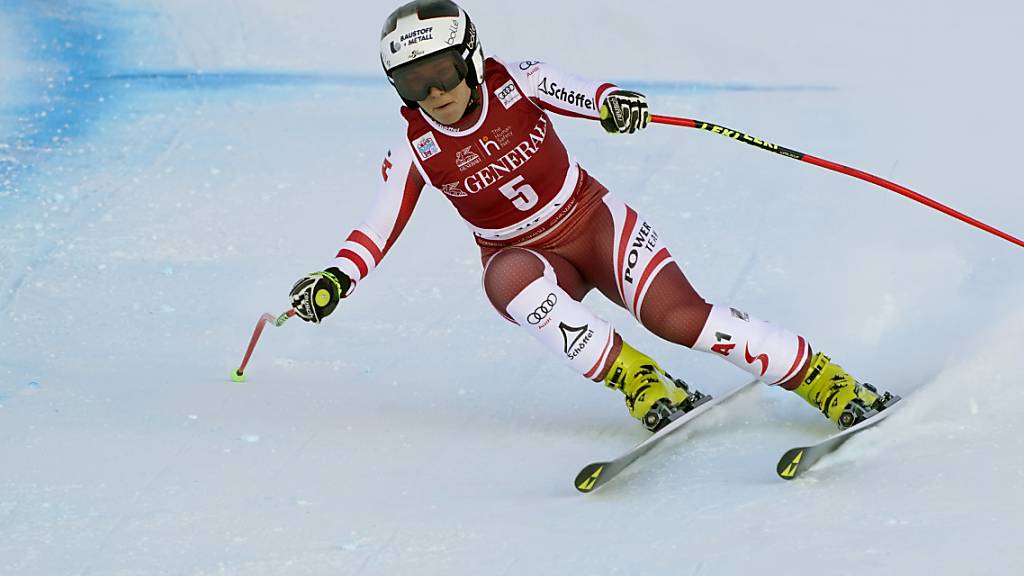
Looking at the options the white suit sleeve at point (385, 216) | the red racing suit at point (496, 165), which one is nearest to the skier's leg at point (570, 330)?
the red racing suit at point (496, 165)

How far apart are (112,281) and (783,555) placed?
2.74 m

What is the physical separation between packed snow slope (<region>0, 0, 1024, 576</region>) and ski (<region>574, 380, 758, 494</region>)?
0.04 meters

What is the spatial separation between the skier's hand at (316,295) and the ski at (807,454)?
110 cm

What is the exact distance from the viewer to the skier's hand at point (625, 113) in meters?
3.32

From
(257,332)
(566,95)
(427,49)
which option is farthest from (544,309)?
(257,332)

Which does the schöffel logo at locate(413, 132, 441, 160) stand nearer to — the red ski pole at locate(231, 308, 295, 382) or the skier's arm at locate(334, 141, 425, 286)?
the skier's arm at locate(334, 141, 425, 286)

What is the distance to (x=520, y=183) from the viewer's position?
135 inches

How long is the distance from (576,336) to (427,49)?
735 millimetres

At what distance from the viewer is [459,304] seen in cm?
447

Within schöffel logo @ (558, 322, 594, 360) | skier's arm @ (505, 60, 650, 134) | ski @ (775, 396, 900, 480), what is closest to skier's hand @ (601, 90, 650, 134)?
skier's arm @ (505, 60, 650, 134)

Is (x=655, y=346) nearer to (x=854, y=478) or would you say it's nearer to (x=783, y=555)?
(x=854, y=478)

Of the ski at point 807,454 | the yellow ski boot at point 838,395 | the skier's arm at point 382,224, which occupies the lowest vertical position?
the yellow ski boot at point 838,395

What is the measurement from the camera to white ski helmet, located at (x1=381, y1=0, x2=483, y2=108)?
326 cm

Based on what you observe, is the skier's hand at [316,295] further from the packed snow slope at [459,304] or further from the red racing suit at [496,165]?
the packed snow slope at [459,304]
